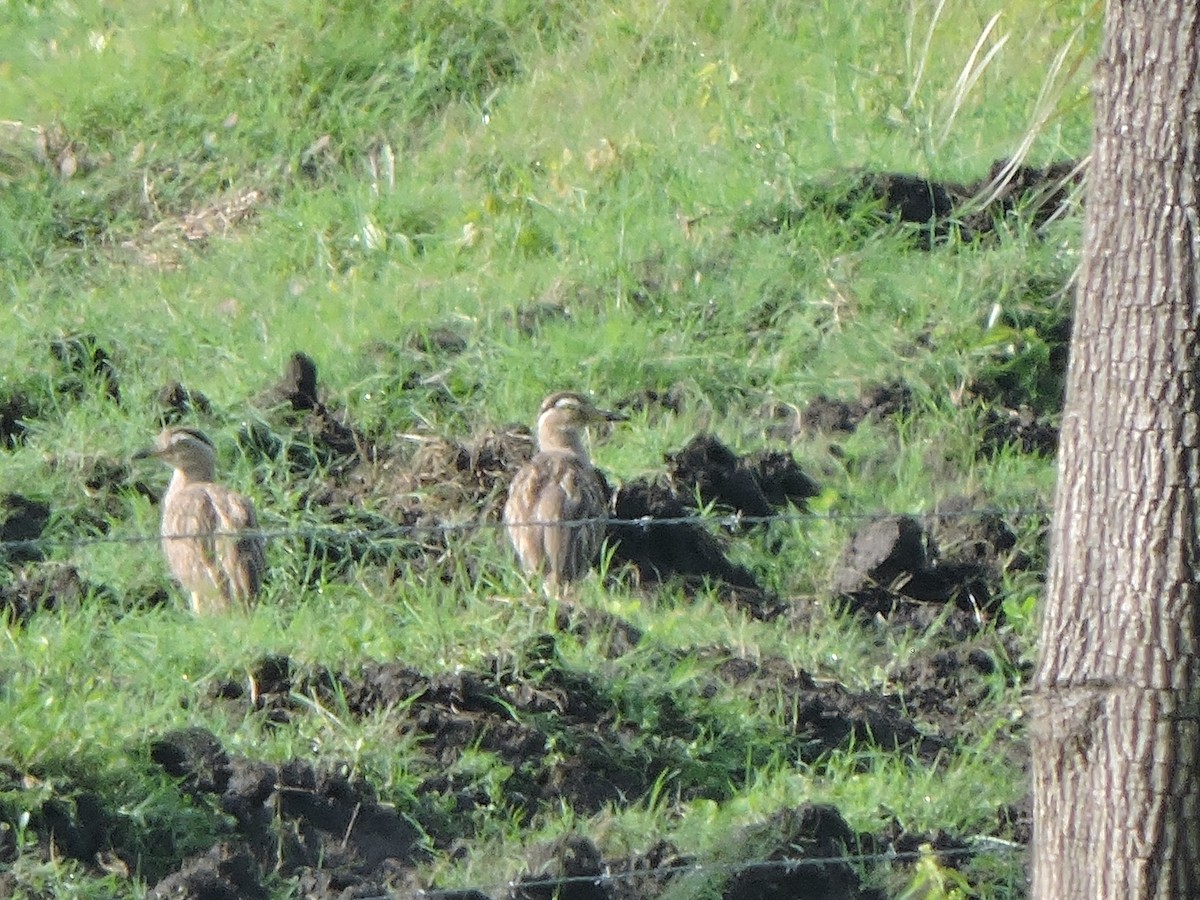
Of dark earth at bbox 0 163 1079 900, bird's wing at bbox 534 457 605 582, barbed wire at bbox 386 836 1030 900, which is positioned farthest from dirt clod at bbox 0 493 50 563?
barbed wire at bbox 386 836 1030 900

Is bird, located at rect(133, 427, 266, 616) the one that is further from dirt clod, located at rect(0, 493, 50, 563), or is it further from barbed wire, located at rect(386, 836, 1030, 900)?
barbed wire, located at rect(386, 836, 1030, 900)

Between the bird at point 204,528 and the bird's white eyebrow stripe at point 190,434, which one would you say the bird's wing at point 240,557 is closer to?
the bird at point 204,528

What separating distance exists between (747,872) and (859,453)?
437cm

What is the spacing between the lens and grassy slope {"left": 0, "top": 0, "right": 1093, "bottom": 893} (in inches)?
325

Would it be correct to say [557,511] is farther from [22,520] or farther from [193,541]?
[22,520]

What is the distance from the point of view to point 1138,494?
539cm

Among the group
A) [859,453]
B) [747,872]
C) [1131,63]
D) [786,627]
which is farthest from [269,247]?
[1131,63]

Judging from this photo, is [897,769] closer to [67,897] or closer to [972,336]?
[67,897]

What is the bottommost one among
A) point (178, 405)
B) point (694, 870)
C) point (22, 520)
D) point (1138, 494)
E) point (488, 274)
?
point (694, 870)

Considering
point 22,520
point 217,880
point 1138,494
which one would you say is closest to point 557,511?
point 22,520

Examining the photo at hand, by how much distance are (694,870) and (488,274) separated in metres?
6.59

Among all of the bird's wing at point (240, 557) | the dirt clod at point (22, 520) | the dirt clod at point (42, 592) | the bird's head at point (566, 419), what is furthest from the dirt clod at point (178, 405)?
the dirt clod at point (42, 592)

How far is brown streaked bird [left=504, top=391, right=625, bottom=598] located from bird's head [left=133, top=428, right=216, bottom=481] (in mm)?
1451

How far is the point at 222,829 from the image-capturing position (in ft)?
23.2
